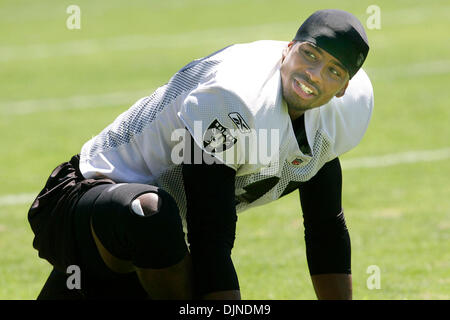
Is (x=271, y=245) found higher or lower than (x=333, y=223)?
lower

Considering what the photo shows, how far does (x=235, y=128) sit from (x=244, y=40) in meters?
10.9

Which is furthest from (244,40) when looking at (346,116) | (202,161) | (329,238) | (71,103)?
(202,161)

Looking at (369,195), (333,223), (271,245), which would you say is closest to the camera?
(333,223)

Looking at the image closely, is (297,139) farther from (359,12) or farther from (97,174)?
(359,12)

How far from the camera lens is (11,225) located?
6.43 meters

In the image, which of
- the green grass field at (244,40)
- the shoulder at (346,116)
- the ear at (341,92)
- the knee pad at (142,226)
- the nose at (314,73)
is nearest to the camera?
the knee pad at (142,226)

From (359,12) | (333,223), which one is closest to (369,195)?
(333,223)

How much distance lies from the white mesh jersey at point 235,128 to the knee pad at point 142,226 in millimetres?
234

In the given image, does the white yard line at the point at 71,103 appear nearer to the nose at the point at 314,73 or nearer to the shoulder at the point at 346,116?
the shoulder at the point at 346,116

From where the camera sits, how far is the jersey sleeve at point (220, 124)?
3143 millimetres

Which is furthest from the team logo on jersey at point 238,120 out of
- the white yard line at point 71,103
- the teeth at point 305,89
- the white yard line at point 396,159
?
the white yard line at point 71,103

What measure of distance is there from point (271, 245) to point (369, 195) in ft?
4.42

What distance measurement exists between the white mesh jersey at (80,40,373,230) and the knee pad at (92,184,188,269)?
23cm
